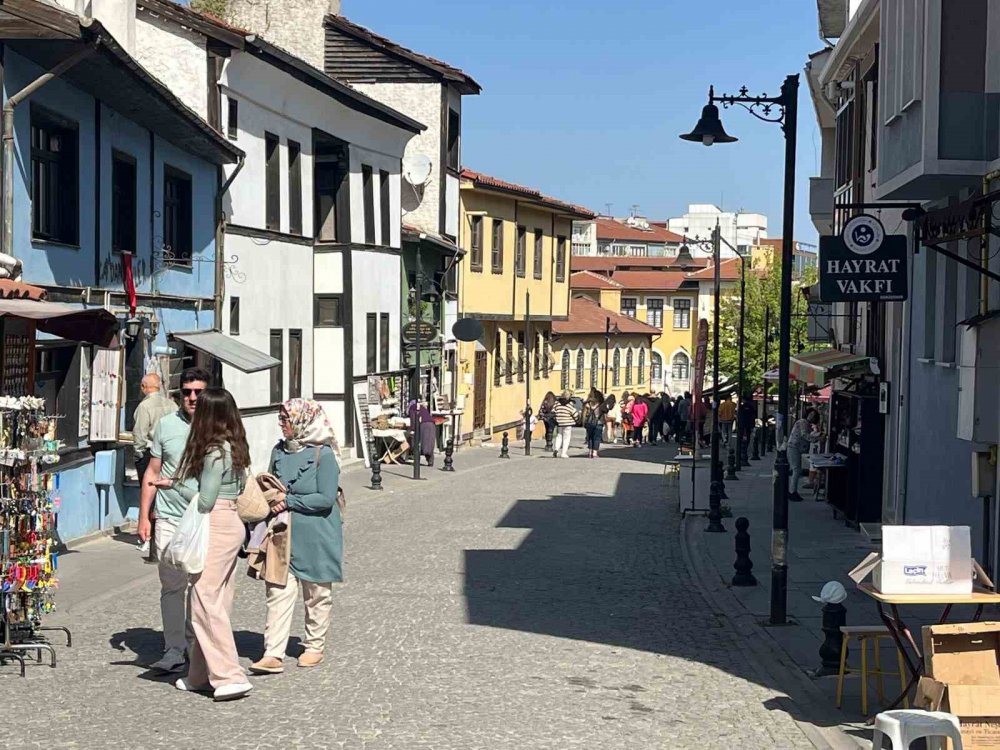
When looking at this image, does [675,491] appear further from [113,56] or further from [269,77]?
[113,56]

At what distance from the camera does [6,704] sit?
879 centimetres

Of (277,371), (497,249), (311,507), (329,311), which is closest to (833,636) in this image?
(311,507)

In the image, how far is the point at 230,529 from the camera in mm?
9312

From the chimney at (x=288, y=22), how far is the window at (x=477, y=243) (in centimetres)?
983

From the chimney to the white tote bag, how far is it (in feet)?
89.3

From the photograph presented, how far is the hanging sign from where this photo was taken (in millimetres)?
16531

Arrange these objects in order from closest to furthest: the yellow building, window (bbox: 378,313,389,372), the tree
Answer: window (bbox: 378,313,389,372) → the yellow building → the tree

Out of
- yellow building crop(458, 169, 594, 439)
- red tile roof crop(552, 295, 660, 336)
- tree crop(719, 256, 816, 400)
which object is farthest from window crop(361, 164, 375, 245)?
tree crop(719, 256, 816, 400)

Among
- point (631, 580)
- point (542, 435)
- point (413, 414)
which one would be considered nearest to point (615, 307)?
point (542, 435)

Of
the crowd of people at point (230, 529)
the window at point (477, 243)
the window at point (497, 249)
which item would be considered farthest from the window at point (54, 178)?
the window at point (497, 249)

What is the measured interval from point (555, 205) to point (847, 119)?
27.4m

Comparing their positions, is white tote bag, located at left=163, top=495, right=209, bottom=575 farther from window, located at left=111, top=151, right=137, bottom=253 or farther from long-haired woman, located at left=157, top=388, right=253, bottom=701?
window, located at left=111, top=151, right=137, bottom=253

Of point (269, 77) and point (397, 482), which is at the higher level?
point (269, 77)

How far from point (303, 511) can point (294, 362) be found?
21169 mm
